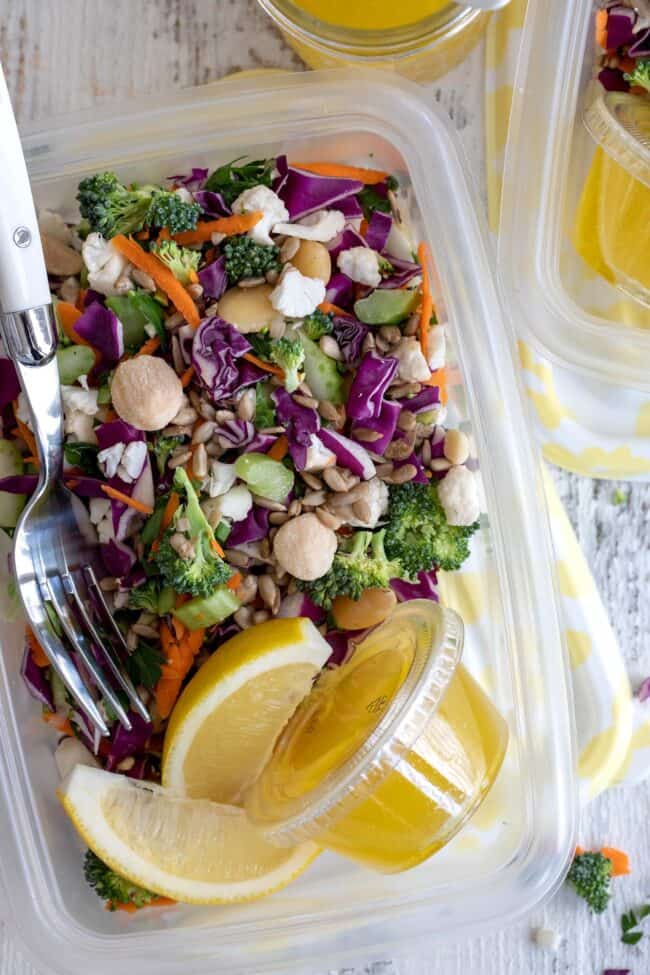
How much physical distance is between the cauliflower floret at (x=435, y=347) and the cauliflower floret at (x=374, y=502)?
165 mm

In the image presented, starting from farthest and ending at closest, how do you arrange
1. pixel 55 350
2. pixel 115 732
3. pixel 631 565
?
pixel 631 565 < pixel 115 732 < pixel 55 350

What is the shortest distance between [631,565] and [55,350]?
929 millimetres

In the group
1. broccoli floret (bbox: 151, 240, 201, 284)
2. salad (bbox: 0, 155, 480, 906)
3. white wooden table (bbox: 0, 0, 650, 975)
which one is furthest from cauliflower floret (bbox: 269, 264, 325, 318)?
white wooden table (bbox: 0, 0, 650, 975)

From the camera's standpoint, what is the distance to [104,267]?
1.20 meters

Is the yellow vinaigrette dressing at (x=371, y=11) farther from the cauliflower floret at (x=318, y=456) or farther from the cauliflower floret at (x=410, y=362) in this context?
the cauliflower floret at (x=318, y=456)

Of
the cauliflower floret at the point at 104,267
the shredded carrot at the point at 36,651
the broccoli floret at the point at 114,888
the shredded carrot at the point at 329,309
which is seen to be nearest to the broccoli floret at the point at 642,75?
the shredded carrot at the point at 329,309

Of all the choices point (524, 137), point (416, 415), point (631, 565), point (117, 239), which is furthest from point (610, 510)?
point (117, 239)

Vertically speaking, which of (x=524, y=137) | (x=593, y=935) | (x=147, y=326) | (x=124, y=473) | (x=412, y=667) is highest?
(x=524, y=137)

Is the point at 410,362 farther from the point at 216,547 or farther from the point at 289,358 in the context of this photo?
the point at 216,547

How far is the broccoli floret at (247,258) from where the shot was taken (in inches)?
47.1

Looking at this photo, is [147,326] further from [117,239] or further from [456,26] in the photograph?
[456,26]

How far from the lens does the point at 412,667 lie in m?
1.17

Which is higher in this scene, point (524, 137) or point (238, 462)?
point (524, 137)

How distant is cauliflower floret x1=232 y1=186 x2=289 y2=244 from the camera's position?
3.98 feet
